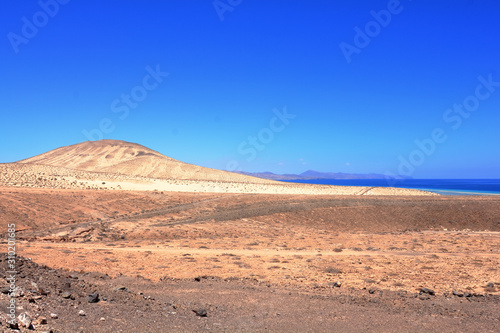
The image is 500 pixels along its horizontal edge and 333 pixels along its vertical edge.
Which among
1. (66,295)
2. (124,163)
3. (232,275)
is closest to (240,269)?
(232,275)

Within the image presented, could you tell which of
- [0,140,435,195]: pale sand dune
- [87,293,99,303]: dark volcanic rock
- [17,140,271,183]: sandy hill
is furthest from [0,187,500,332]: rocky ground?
[17,140,271,183]: sandy hill

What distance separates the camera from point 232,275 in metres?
11.5

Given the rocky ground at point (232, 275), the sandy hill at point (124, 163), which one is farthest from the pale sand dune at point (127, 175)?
the rocky ground at point (232, 275)

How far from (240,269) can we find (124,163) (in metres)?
81.2

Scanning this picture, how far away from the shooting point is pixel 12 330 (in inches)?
206

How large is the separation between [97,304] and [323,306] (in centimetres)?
522

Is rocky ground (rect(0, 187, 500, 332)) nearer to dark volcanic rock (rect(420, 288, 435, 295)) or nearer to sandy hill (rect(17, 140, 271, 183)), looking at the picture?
dark volcanic rock (rect(420, 288, 435, 295))

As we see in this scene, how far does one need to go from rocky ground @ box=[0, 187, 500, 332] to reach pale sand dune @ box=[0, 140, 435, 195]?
22.5 m

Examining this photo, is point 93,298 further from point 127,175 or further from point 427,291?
point 127,175

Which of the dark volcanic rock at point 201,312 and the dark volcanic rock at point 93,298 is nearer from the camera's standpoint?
the dark volcanic rock at point 93,298

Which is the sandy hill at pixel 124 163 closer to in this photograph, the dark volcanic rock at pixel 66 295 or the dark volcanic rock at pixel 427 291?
the dark volcanic rock at pixel 427 291

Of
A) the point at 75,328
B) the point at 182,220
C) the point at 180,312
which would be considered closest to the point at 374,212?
the point at 182,220

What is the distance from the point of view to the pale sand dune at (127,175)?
4722 centimetres

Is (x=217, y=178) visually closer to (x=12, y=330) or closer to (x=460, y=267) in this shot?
(x=460, y=267)
